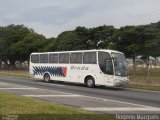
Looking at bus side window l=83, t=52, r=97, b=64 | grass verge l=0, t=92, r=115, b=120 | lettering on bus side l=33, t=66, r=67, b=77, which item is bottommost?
grass verge l=0, t=92, r=115, b=120

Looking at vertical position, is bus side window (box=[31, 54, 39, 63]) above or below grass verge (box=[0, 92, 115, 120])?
above

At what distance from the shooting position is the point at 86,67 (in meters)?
27.7

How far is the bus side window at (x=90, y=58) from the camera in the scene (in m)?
27.1

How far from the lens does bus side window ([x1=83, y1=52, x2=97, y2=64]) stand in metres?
27.1

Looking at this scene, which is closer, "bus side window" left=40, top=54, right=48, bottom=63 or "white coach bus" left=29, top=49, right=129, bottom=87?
"white coach bus" left=29, top=49, right=129, bottom=87

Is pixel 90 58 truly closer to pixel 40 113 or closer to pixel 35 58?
pixel 35 58

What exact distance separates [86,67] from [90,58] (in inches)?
29.5

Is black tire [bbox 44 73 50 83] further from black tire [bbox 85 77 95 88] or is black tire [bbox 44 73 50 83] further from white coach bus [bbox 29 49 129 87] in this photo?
black tire [bbox 85 77 95 88]

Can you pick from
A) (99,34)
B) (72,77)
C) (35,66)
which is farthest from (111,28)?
(72,77)

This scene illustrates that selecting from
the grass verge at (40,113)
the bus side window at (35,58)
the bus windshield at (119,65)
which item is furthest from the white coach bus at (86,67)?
the grass verge at (40,113)

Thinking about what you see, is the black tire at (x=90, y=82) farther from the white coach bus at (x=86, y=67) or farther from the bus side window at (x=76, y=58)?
the bus side window at (x=76, y=58)

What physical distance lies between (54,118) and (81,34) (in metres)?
41.3

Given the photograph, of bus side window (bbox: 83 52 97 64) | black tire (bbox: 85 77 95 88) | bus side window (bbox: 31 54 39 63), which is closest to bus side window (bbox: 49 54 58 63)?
bus side window (bbox: 31 54 39 63)

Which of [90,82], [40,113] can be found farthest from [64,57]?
[40,113]
